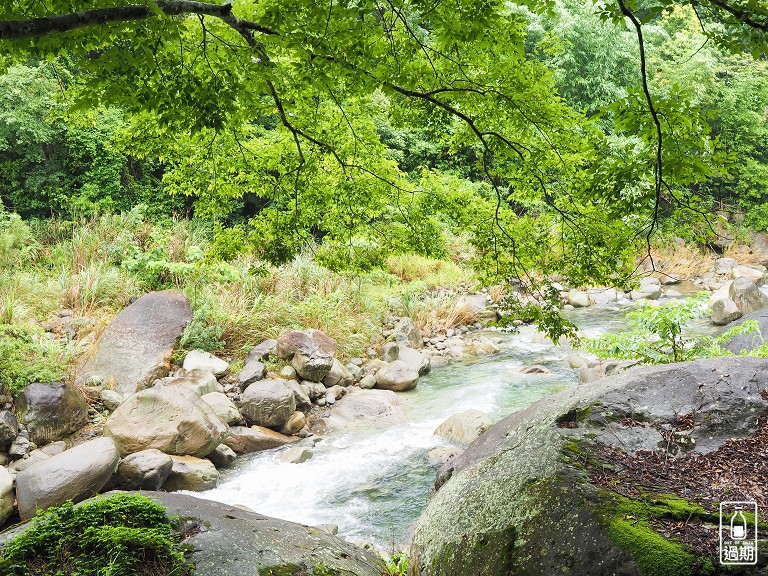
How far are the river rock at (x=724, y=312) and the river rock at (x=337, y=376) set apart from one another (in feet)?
26.0

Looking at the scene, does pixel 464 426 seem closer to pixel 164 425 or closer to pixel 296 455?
pixel 296 455

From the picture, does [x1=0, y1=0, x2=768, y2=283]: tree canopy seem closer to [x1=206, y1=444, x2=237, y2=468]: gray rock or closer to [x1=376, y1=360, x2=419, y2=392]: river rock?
[x1=206, y1=444, x2=237, y2=468]: gray rock

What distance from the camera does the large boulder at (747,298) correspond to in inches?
460

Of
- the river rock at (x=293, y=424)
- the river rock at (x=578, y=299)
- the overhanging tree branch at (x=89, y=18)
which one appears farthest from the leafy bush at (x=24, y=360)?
the river rock at (x=578, y=299)

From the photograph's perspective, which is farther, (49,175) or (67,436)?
(49,175)

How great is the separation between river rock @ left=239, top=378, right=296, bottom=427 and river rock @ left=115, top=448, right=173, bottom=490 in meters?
1.63

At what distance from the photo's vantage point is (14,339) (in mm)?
6980

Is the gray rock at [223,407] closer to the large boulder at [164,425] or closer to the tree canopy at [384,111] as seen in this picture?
the large boulder at [164,425]

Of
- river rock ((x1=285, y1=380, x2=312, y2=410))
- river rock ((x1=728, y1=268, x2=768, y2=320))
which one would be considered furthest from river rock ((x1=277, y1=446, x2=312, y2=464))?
river rock ((x1=728, y1=268, x2=768, y2=320))

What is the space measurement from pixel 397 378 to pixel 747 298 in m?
8.07

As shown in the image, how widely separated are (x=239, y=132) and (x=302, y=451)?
3767 millimetres

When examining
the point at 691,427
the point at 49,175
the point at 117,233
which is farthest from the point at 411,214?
the point at 49,175

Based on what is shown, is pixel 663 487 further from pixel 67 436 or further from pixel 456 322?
pixel 456 322

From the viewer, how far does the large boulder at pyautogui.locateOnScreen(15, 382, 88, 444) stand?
6172 mm
